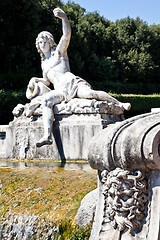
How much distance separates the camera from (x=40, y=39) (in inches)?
245

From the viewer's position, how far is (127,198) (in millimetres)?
2074

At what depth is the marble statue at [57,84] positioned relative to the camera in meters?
5.48

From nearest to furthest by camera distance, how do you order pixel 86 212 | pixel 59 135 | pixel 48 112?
1. pixel 86 212
2. pixel 48 112
3. pixel 59 135

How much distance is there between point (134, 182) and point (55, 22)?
62.7 ft

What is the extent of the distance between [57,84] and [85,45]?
15.8 m

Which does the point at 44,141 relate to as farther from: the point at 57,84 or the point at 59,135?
the point at 57,84

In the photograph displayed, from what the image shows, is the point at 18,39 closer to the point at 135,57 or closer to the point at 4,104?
the point at 4,104

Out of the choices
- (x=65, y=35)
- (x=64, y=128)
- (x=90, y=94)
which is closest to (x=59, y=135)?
(x=64, y=128)

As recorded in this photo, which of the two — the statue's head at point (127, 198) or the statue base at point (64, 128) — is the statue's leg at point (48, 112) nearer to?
the statue base at point (64, 128)

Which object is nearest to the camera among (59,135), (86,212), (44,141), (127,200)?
(127,200)

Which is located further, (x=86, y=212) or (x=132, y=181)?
(x=86, y=212)

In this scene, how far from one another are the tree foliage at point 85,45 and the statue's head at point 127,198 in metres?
14.1

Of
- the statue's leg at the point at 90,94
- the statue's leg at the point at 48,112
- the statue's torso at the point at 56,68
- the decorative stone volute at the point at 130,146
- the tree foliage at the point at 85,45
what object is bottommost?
the decorative stone volute at the point at 130,146

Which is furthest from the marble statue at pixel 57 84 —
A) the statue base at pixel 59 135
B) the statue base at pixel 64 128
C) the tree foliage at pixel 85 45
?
the tree foliage at pixel 85 45
